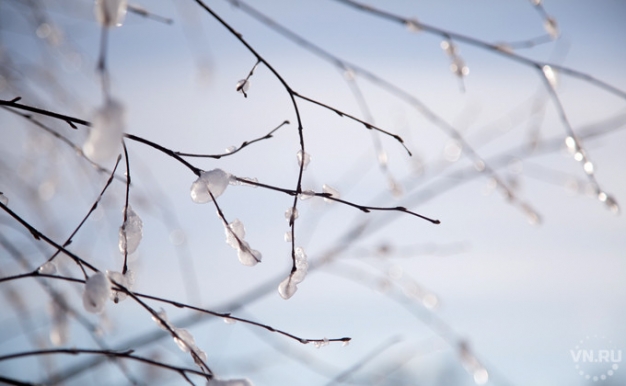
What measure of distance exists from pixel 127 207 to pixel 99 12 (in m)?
0.42

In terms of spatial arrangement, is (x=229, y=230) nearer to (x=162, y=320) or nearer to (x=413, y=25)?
(x=162, y=320)

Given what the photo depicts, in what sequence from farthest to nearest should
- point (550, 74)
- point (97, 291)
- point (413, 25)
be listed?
point (550, 74) < point (413, 25) < point (97, 291)

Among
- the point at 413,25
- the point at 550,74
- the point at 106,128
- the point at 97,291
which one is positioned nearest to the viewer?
the point at 106,128

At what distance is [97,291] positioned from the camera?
2.22 ft

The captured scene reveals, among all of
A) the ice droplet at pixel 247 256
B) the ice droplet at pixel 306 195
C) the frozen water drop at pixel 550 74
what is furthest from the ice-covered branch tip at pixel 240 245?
the frozen water drop at pixel 550 74

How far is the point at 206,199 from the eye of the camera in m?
0.80

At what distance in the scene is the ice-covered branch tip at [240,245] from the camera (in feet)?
2.73

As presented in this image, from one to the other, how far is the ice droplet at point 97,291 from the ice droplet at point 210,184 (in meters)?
0.19

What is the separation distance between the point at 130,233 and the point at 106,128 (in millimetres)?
426

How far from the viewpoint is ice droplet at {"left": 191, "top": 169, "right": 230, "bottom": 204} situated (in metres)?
0.77

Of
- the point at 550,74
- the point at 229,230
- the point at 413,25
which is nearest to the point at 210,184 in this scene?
the point at 229,230

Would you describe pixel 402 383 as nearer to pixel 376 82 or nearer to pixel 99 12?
pixel 376 82

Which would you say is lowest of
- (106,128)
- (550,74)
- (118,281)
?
(106,128)

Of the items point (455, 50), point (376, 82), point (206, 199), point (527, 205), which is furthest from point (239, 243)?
point (527, 205)
